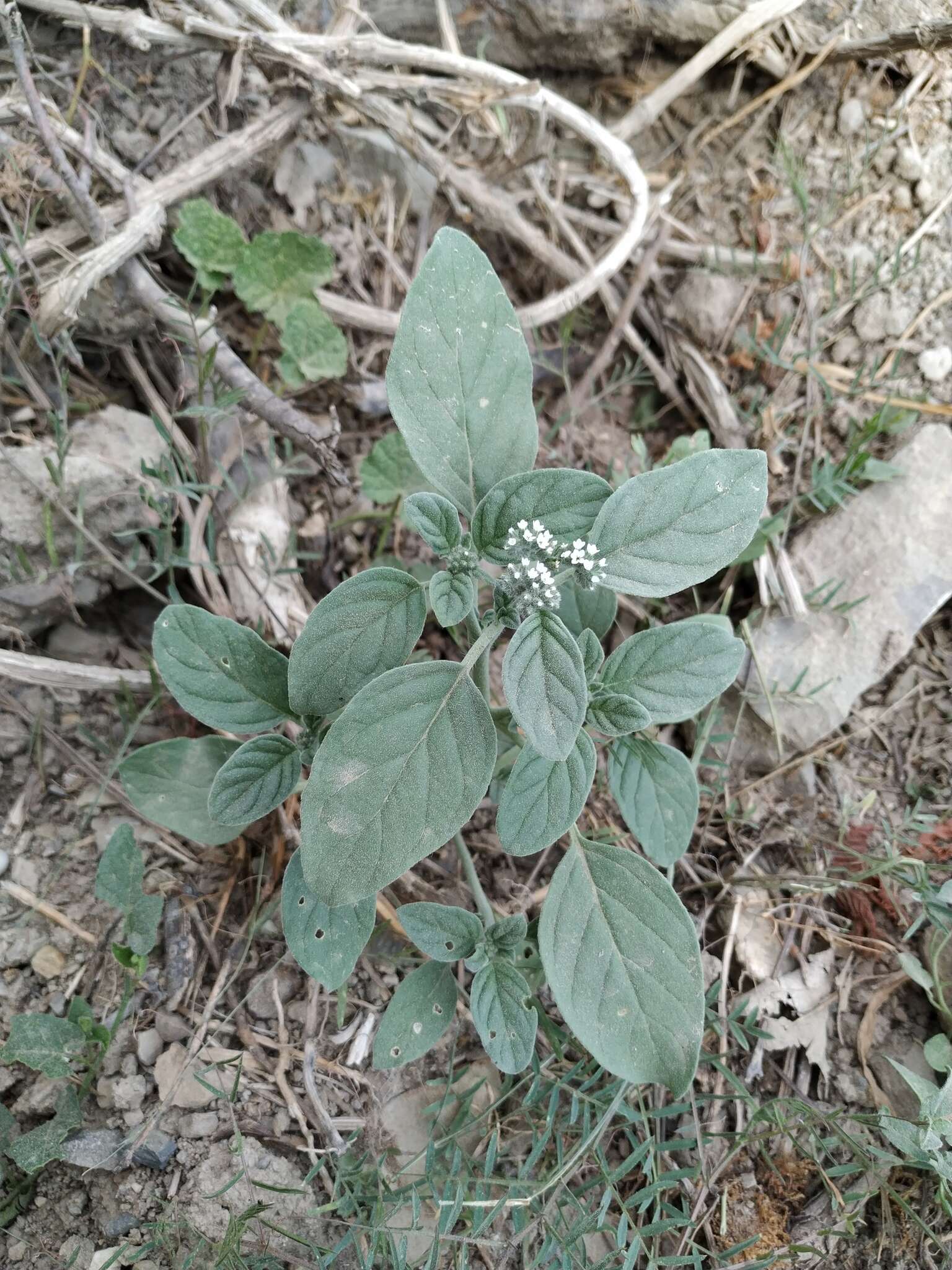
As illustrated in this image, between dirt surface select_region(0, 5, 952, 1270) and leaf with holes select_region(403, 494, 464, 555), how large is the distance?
61 cm

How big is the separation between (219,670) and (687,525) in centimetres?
76

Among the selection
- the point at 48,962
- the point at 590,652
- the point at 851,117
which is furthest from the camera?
the point at 851,117

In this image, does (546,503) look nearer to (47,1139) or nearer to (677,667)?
(677,667)

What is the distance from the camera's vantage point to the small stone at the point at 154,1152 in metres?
1.46

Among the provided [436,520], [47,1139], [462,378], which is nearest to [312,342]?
[462,378]

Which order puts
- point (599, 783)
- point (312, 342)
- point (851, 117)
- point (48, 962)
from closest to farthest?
point (48, 962), point (599, 783), point (312, 342), point (851, 117)

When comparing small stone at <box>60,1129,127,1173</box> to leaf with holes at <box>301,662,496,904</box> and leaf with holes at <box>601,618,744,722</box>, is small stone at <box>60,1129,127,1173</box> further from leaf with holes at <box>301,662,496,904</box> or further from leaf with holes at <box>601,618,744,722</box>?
leaf with holes at <box>601,618,744,722</box>

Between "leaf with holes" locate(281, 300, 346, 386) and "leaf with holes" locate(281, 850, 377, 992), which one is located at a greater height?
"leaf with holes" locate(281, 300, 346, 386)

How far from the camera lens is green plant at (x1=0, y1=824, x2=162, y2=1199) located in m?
1.43

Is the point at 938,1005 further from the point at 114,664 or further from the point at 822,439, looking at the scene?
the point at 114,664

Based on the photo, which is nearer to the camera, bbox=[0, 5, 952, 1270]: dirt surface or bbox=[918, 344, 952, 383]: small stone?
bbox=[0, 5, 952, 1270]: dirt surface

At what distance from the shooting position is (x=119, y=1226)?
1428 millimetres

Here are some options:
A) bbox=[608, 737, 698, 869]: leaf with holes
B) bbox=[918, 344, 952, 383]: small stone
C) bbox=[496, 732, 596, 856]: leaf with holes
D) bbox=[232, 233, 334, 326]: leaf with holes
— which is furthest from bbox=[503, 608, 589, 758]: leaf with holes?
bbox=[918, 344, 952, 383]: small stone

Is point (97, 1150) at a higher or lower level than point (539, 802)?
lower
